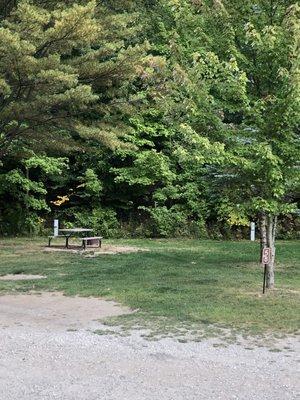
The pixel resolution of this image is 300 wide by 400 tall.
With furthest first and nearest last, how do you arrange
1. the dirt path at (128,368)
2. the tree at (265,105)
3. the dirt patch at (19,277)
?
1. the dirt patch at (19,277)
2. the tree at (265,105)
3. the dirt path at (128,368)

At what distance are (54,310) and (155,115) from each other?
1766cm

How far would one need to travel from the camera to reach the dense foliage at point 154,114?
891 centimetres

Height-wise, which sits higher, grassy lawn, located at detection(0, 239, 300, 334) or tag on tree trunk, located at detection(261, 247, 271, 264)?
tag on tree trunk, located at detection(261, 247, 271, 264)

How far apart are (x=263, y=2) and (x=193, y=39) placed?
1.41 m

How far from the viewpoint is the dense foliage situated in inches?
351

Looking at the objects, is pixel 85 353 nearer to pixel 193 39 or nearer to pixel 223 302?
pixel 223 302

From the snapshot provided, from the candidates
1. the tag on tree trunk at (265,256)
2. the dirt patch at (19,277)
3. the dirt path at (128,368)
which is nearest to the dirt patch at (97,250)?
the dirt patch at (19,277)

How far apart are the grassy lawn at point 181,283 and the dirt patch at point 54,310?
38 cm

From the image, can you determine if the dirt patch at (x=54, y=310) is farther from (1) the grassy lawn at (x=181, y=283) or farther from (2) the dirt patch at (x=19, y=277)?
(2) the dirt patch at (x=19, y=277)

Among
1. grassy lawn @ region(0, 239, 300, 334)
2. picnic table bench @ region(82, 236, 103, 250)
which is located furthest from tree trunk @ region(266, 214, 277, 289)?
picnic table bench @ region(82, 236, 103, 250)

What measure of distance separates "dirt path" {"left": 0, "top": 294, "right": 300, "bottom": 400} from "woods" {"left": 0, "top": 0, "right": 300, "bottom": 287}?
3.49 metres

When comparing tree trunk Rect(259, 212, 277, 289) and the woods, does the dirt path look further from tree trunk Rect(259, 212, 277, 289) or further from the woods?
tree trunk Rect(259, 212, 277, 289)

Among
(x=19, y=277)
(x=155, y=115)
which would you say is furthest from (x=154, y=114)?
(x=19, y=277)

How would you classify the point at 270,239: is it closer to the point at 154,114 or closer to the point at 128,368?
the point at 128,368
